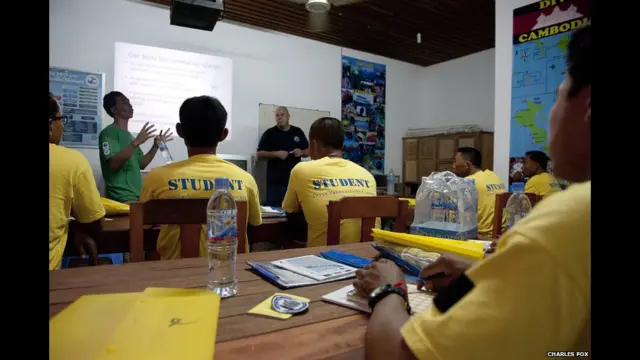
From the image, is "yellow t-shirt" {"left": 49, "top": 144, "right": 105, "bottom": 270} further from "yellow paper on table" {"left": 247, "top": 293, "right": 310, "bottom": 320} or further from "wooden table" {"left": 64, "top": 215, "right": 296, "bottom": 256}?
"yellow paper on table" {"left": 247, "top": 293, "right": 310, "bottom": 320}

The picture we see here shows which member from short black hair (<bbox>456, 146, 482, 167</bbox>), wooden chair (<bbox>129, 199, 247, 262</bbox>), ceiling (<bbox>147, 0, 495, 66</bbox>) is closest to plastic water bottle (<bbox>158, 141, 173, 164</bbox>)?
ceiling (<bbox>147, 0, 495, 66</bbox>)

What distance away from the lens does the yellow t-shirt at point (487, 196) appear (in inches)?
82.0

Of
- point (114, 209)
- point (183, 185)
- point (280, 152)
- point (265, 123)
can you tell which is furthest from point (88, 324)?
point (265, 123)

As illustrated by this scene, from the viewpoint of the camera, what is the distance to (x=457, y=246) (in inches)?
35.3

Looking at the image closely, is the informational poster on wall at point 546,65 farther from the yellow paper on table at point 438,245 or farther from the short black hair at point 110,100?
the short black hair at point 110,100

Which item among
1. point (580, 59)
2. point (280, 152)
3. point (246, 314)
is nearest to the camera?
point (580, 59)

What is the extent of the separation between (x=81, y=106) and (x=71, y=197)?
2.64 metres

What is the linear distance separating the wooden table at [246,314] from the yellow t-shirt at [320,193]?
2.45ft

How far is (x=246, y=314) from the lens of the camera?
2.27 ft

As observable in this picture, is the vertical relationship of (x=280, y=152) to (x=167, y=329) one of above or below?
above

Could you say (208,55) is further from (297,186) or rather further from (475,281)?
(475,281)

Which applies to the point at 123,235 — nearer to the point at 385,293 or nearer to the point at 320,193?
the point at 320,193
